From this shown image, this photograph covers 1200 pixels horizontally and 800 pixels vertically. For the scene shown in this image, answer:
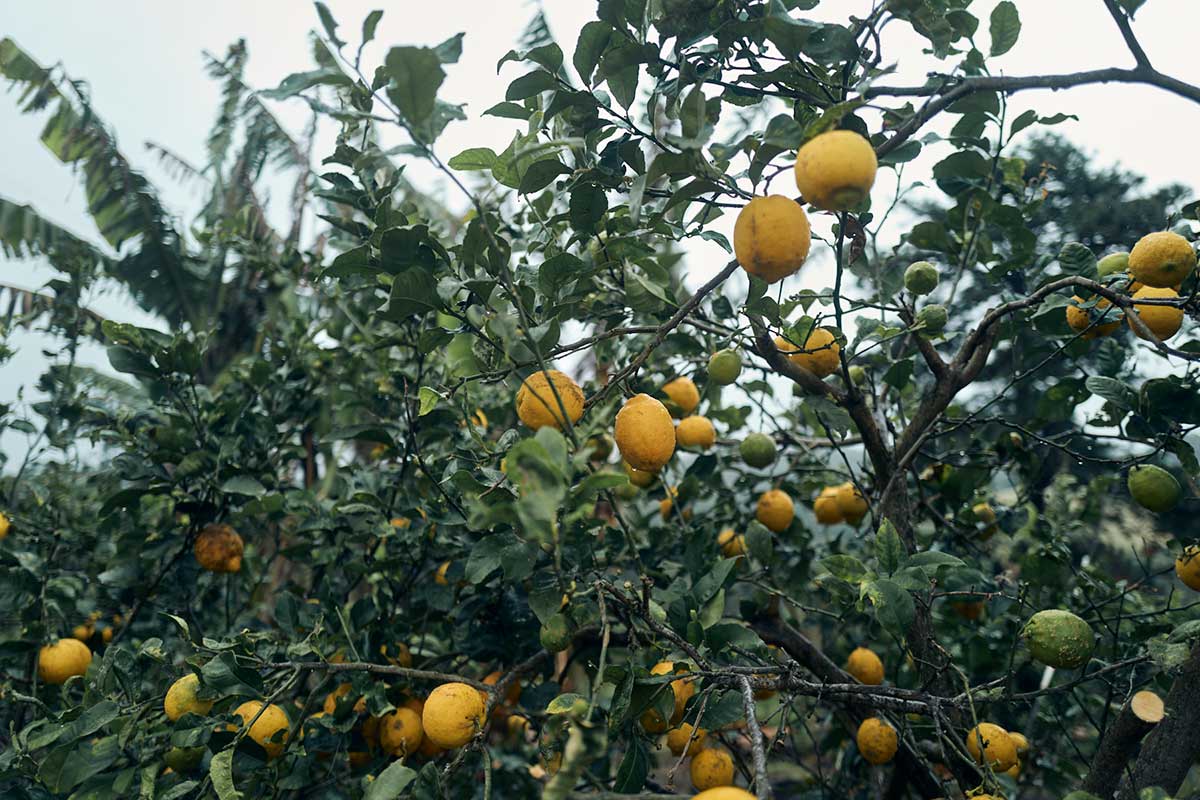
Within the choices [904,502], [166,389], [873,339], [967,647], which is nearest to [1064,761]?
[967,647]

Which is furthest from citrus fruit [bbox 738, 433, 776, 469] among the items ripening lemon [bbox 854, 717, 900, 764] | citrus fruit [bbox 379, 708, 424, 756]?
citrus fruit [bbox 379, 708, 424, 756]

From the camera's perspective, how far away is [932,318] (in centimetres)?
136

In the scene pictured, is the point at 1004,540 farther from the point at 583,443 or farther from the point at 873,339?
the point at 583,443

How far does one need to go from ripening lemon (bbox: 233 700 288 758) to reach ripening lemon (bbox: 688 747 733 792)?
71 cm

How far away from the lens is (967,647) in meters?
1.93

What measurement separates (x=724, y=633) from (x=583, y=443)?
0.48m

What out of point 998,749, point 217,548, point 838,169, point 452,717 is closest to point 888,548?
point 998,749

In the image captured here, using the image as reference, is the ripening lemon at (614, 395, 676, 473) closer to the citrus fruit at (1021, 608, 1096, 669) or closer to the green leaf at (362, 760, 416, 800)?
the green leaf at (362, 760, 416, 800)

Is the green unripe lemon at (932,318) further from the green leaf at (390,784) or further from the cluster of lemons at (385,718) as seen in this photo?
the green leaf at (390,784)

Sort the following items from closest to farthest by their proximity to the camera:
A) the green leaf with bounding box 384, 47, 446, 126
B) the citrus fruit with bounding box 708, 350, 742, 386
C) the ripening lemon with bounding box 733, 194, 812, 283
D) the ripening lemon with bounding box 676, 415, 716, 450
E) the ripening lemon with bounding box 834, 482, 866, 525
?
the green leaf with bounding box 384, 47, 446, 126 < the ripening lemon with bounding box 733, 194, 812, 283 < the citrus fruit with bounding box 708, 350, 742, 386 < the ripening lemon with bounding box 676, 415, 716, 450 < the ripening lemon with bounding box 834, 482, 866, 525

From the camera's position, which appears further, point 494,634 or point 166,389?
point 166,389

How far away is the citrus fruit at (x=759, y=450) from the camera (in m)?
1.82

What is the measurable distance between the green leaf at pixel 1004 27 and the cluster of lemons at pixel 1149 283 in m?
0.44

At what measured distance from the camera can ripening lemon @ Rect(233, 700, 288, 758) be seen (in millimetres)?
1213
